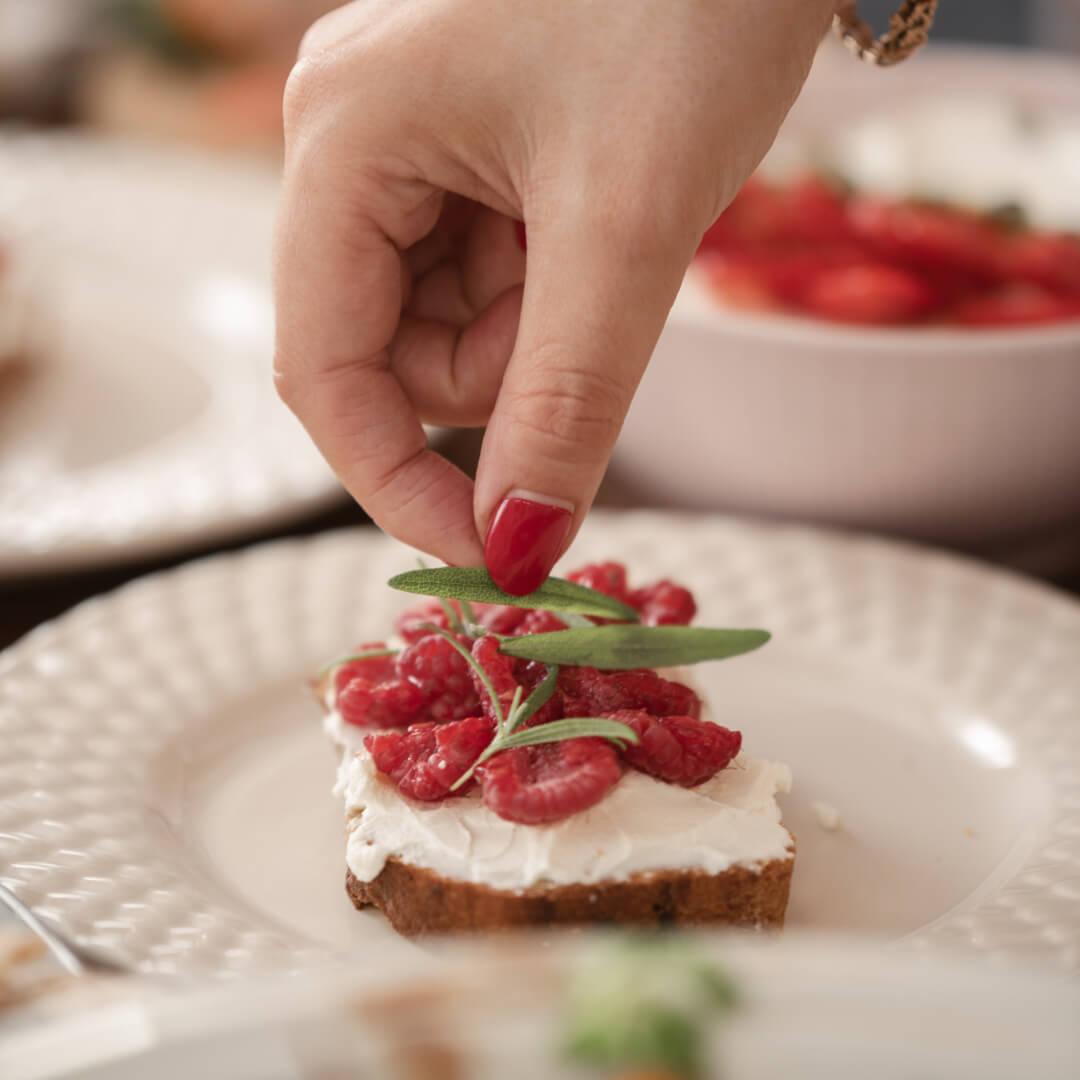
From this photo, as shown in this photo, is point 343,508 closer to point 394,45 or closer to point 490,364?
point 490,364

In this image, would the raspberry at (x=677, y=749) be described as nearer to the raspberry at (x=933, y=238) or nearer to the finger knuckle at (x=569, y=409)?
the finger knuckle at (x=569, y=409)

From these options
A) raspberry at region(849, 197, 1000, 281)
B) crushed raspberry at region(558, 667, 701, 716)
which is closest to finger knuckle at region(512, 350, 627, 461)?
crushed raspberry at region(558, 667, 701, 716)

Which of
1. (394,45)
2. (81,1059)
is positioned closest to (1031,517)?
(394,45)

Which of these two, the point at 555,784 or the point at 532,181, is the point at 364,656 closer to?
the point at 555,784

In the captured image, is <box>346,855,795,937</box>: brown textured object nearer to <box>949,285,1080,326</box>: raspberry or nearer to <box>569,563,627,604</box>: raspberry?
<box>569,563,627,604</box>: raspberry

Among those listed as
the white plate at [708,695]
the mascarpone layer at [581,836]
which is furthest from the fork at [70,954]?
the mascarpone layer at [581,836]

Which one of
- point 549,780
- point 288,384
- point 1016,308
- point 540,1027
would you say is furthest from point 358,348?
point 1016,308
